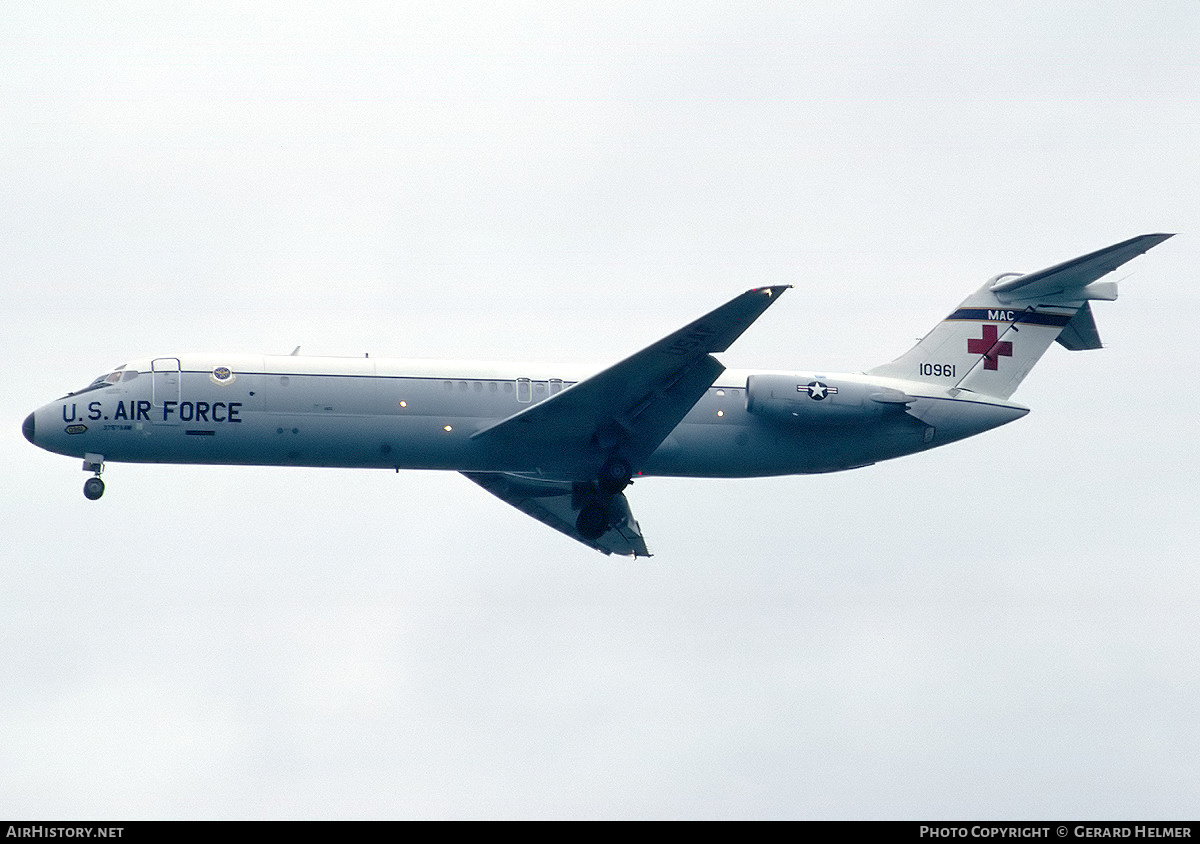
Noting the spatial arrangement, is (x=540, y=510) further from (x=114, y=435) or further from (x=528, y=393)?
(x=114, y=435)

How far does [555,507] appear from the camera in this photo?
38.5 meters

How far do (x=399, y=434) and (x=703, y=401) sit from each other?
6263 millimetres

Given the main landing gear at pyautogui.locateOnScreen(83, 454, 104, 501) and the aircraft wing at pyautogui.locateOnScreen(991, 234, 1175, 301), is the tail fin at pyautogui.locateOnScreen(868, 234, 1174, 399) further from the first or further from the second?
the main landing gear at pyautogui.locateOnScreen(83, 454, 104, 501)

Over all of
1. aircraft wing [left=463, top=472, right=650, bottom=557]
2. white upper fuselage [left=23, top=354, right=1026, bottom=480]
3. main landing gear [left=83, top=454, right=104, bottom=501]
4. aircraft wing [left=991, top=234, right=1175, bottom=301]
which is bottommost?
aircraft wing [left=463, top=472, right=650, bottom=557]

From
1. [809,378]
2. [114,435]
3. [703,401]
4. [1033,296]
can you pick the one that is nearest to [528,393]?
[703,401]

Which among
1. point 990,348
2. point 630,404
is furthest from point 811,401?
point 990,348

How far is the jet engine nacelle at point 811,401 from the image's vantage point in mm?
32656

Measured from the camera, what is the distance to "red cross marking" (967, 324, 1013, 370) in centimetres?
3509

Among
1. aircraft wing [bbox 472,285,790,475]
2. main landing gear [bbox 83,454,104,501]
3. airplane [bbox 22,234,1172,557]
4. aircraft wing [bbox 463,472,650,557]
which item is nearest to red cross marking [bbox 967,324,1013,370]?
airplane [bbox 22,234,1172,557]

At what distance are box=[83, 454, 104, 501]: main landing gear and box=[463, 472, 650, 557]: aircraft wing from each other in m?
8.23

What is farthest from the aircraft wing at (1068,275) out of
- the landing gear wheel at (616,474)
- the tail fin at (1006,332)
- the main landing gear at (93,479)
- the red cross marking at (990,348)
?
the main landing gear at (93,479)

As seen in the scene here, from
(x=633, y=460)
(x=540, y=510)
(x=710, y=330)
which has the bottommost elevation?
(x=540, y=510)

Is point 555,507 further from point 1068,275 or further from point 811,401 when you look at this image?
point 1068,275

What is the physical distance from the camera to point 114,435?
1238 inches
